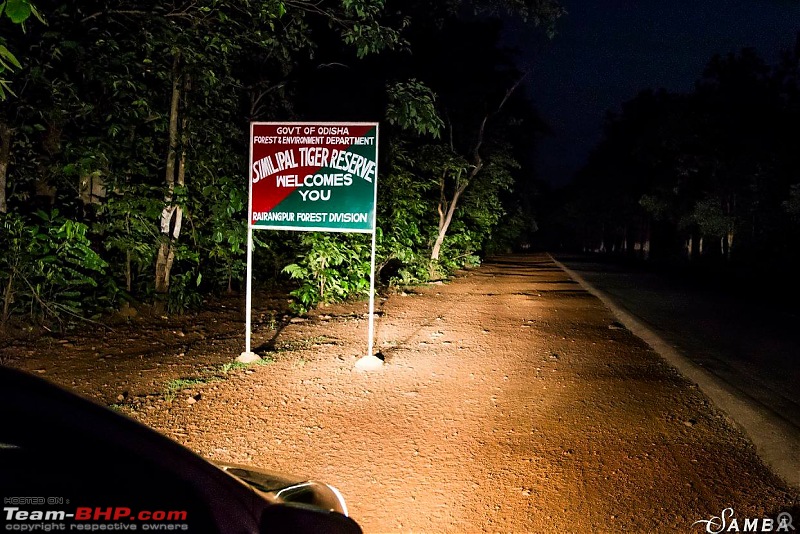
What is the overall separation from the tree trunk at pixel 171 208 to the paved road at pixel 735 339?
8.55 meters

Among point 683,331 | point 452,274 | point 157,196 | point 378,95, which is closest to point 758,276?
Result: point 452,274

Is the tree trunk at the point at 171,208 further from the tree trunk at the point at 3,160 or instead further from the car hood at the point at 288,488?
Result: the car hood at the point at 288,488

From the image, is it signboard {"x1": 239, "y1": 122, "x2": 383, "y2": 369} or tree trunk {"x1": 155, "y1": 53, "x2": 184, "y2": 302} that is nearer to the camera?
signboard {"x1": 239, "y1": 122, "x2": 383, "y2": 369}

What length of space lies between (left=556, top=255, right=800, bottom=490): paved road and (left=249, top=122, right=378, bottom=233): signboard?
4774 mm

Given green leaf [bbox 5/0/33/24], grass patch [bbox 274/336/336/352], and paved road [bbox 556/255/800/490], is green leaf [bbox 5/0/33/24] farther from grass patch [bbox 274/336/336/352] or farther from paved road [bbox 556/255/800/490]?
paved road [bbox 556/255/800/490]

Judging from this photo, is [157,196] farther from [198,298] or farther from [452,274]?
[452,274]

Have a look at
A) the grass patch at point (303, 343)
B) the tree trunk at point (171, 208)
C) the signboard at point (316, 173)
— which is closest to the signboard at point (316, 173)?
the signboard at point (316, 173)

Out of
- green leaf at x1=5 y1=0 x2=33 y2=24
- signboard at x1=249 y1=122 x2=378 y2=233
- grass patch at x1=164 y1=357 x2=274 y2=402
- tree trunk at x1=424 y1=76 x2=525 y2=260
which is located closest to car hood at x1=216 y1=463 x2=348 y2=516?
green leaf at x1=5 y1=0 x2=33 y2=24

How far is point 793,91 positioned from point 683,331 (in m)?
29.9

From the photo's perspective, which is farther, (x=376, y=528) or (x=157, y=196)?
(x=157, y=196)

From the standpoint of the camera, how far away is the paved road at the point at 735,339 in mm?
5676

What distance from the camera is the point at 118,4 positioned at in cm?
659

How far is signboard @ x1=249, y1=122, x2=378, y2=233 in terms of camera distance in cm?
646

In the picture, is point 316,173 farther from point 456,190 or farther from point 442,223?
point 442,223
